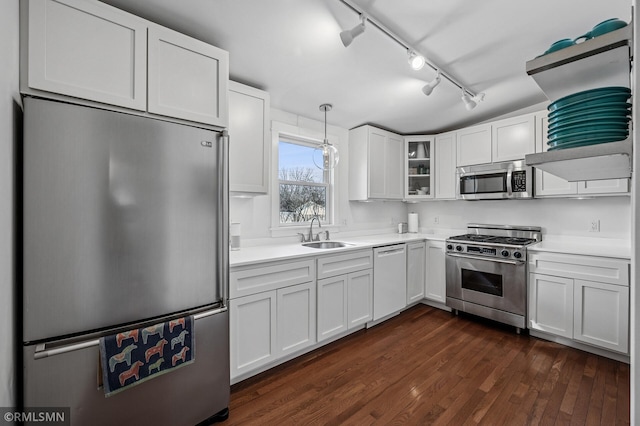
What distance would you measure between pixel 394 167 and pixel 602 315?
2.58 m

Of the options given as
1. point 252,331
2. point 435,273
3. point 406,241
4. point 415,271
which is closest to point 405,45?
point 406,241

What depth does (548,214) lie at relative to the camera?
3350 millimetres

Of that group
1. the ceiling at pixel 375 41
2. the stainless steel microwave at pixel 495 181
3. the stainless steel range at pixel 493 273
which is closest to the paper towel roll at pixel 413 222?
the stainless steel microwave at pixel 495 181

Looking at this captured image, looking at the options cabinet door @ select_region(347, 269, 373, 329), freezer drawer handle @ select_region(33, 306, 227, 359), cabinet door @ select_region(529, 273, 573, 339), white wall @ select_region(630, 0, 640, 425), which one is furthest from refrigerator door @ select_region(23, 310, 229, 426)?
cabinet door @ select_region(529, 273, 573, 339)

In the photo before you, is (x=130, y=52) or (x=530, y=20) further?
(x=530, y=20)

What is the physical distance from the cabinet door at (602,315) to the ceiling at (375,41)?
209cm

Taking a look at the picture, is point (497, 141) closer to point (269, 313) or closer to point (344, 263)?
point (344, 263)

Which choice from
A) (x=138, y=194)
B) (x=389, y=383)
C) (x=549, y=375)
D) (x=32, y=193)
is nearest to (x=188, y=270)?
(x=138, y=194)

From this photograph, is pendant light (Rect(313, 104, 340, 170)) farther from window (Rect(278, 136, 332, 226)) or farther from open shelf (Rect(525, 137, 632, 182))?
open shelf (Rect(525, 137, 632, 182))

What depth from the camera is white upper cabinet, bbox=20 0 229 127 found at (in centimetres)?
132

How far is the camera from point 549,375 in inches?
88.6

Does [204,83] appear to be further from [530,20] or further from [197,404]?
[530,20]

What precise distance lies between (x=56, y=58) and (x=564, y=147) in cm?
213

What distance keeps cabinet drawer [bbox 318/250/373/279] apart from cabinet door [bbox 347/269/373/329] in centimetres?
7
